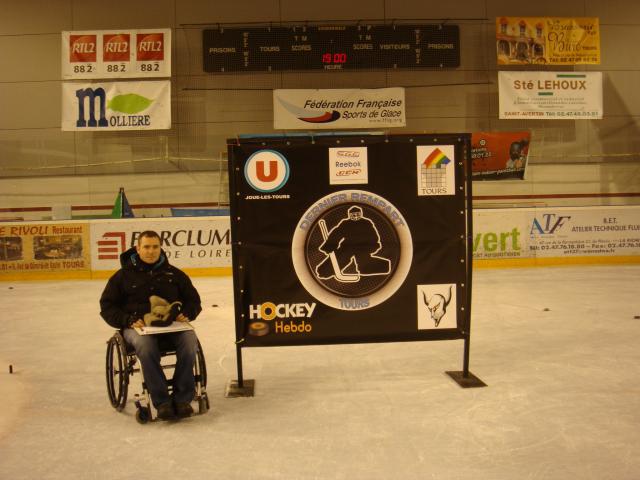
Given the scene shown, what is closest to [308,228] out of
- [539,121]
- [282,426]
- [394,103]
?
[282,426]

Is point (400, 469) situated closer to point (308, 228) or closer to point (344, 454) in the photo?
point (344, 454)

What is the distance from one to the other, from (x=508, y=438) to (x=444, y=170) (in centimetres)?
199

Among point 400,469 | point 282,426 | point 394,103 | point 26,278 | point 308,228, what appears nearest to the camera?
point 400,469

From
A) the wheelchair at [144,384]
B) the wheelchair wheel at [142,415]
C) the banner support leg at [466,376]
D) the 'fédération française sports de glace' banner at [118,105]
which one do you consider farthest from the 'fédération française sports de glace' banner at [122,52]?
the wheelchair wheel at [142,415]

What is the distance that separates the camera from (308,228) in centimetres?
475

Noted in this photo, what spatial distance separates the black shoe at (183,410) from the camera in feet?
13.6

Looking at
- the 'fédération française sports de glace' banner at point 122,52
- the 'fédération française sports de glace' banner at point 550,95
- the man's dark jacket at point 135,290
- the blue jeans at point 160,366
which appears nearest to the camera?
the blue jeans at point 160,366

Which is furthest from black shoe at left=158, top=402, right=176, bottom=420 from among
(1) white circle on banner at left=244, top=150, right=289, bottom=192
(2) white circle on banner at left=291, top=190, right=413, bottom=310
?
(1) white circle on banner at left=244, top=150, right=289, bottom=192

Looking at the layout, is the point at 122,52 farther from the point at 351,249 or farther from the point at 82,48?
the point at 351,249

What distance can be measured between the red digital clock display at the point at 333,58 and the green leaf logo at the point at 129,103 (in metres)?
4.42

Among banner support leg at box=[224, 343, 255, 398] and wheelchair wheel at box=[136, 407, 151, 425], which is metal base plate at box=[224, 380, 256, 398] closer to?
banner support leg at box=[224, 343, 255, 398]

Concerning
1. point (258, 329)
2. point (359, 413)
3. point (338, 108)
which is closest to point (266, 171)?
point (258, 329)

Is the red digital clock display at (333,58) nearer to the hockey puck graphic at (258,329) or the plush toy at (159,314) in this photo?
the hockey puck graphic at (258,329)

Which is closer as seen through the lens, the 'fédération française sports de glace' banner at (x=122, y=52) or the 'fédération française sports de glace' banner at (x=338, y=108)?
the 'fédération française sports de glace' banner at (x=122, y=52)
